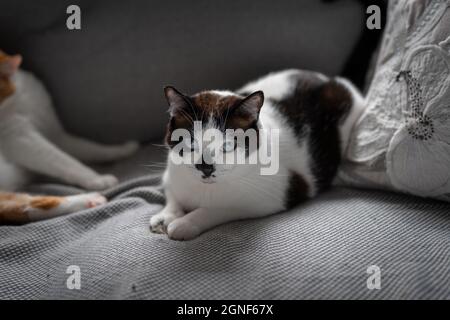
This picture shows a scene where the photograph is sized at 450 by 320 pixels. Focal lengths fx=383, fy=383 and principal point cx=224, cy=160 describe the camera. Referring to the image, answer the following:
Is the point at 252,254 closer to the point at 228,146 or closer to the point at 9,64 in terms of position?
the point at 228,146

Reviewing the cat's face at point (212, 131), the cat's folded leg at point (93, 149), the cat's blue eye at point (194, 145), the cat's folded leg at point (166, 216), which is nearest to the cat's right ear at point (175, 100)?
the cat's face at point (212, 131)

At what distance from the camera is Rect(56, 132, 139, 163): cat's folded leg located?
150 cm

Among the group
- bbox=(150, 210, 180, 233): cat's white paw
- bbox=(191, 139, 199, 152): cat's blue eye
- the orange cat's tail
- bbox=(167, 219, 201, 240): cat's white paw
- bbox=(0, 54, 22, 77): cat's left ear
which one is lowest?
the orange cat's tail

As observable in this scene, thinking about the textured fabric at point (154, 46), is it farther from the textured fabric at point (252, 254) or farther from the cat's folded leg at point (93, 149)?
the textured fabric at point (252, 254)

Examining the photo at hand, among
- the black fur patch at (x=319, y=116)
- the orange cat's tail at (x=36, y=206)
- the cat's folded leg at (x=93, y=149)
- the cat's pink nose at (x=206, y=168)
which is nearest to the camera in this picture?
the cat's pink nose at (x=206, y=168)

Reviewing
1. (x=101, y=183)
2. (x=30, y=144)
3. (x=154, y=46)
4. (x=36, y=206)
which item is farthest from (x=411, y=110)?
(x=30, y=144)

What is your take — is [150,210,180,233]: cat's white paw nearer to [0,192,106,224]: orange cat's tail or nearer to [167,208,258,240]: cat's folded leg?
[167,208,258,240]: cat's folded leg

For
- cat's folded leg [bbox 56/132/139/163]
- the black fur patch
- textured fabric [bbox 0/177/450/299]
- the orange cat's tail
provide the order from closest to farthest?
textured fabric [bbox 0/177/450/299] < the orange cat's tail < the black fur patch < cat's folded leg [bbox 56/132/139/163]

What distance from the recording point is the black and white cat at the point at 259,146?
976 millimetres

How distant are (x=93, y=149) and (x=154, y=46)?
47 centimetres

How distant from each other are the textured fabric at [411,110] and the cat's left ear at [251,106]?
39cm

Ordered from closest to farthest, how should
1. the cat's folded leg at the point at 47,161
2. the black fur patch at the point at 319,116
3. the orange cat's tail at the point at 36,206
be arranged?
the orange cat's tail at the point at 36,206 < the black fur patch at the point at 319,116 < the cat's folded leg at the point at 47,161

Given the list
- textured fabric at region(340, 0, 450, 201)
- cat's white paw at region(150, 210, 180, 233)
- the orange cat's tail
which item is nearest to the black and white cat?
cat's white paw at region(150, 210, 180, 233)
